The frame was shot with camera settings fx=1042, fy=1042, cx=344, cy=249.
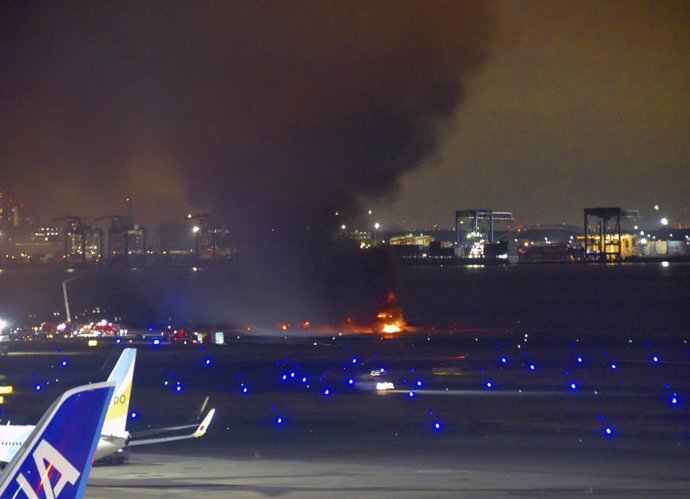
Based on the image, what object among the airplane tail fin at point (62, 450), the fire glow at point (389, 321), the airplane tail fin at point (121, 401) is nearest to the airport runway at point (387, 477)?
the airplane tail fin at point (121, 401)

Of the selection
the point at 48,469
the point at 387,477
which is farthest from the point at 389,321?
the point at 48,469

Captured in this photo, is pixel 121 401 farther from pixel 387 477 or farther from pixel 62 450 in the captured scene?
pixel 62 450

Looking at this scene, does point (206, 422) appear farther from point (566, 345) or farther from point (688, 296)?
point (688, 296)

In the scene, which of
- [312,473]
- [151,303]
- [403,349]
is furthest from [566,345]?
[151,303]

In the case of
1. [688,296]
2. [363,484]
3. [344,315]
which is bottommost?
[688,296]

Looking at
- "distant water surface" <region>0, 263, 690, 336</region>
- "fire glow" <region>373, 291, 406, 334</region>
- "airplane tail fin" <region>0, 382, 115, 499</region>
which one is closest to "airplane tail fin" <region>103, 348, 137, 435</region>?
"airplane tail fin" <region>0, 382, 115, 499</region>

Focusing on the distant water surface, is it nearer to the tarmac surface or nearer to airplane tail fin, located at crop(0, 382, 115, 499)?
the tarmac surface

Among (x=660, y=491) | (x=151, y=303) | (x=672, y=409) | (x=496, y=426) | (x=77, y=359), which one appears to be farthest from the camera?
(x=151, y=303)

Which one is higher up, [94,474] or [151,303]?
[94,474]
